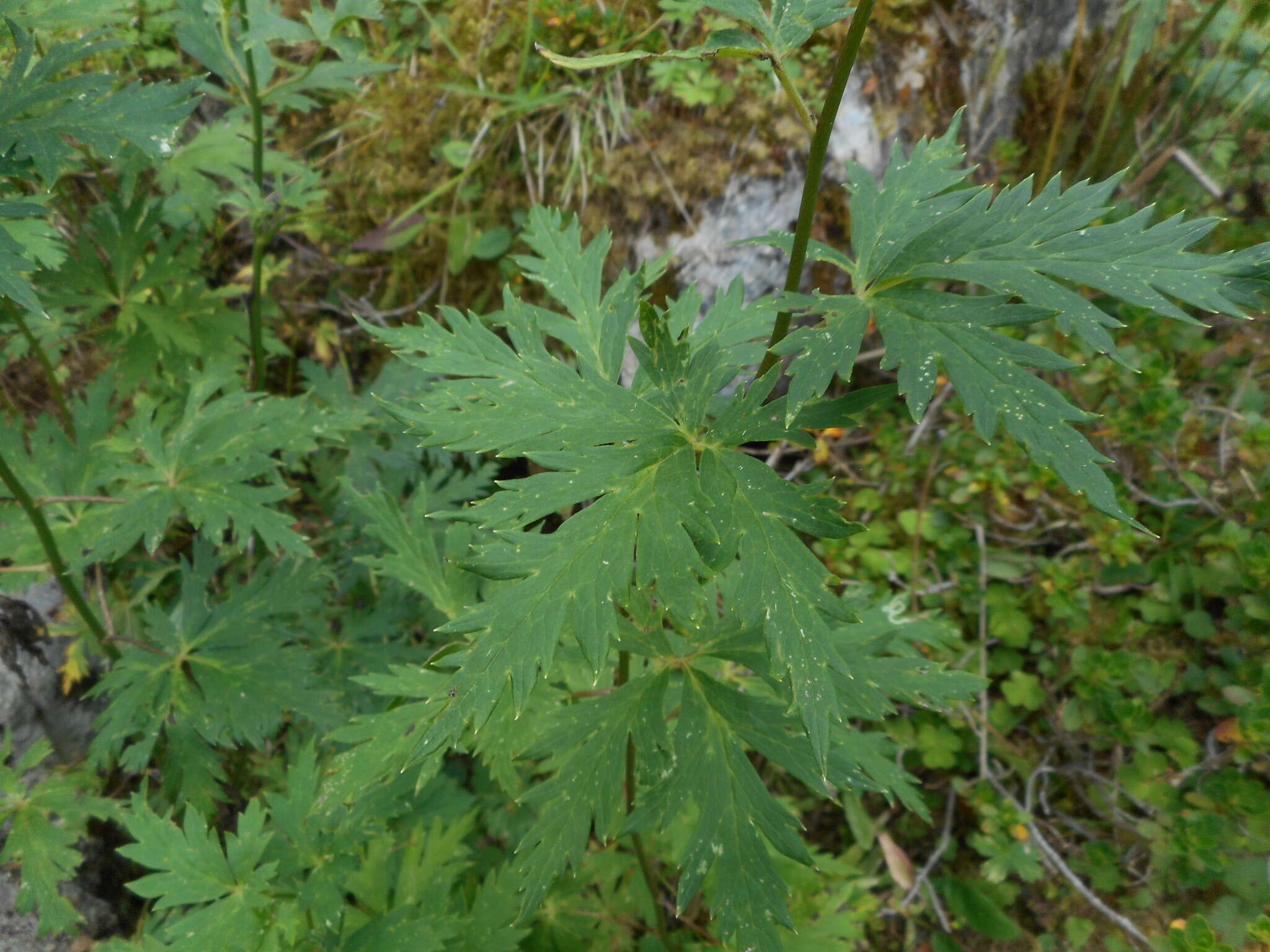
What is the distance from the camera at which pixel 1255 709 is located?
6.91 ft

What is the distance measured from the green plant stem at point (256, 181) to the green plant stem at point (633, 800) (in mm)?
1711

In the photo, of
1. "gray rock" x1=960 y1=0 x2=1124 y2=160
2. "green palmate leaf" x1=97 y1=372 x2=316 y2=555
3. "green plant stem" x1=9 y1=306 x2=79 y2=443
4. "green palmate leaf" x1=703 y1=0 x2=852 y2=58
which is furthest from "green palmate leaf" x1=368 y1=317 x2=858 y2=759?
"gray rock" x1=960 y1=0 x2=1124 y2=160

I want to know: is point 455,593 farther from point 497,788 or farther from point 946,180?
point 946,180

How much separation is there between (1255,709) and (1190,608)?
542 millimetres

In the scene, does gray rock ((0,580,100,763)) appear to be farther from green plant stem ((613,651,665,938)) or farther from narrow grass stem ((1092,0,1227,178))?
narrow grass stem ((1092,0,1227,178))

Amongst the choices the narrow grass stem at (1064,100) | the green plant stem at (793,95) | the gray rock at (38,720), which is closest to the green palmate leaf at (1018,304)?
the green plant stem at (793,95)

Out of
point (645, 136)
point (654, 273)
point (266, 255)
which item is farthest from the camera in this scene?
point (266, 255)

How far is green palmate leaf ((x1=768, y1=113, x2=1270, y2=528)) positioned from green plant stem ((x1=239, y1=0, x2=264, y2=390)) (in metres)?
1.92

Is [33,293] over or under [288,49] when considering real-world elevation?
under

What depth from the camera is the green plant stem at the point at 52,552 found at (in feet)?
5.60

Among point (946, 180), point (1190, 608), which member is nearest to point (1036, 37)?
point (1190, 608)

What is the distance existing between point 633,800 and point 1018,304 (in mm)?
1194

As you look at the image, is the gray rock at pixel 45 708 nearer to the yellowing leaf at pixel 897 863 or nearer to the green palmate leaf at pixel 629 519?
the green palmate leaf at pixel 629 519

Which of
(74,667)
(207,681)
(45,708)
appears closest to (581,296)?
(207,681)
